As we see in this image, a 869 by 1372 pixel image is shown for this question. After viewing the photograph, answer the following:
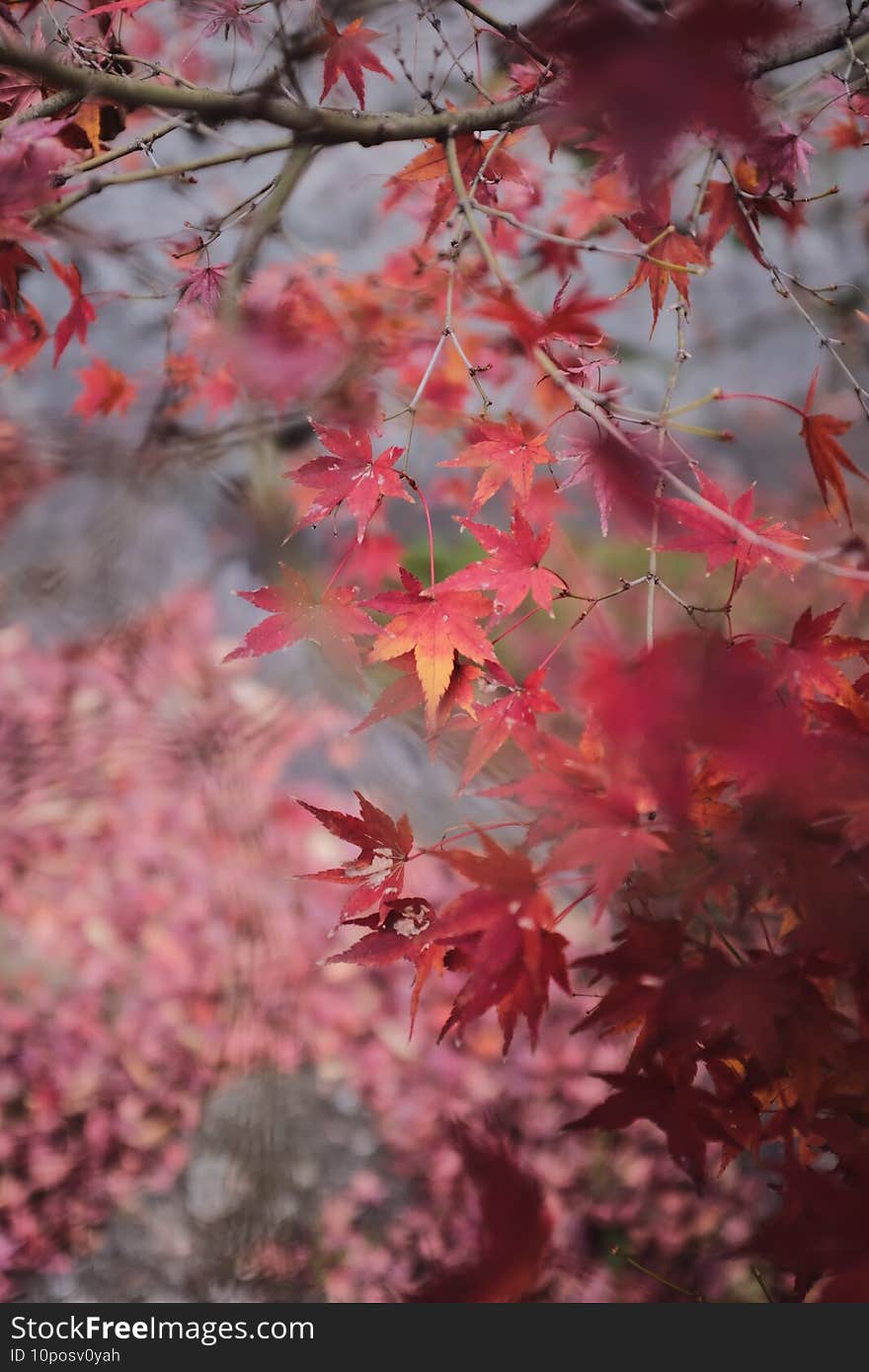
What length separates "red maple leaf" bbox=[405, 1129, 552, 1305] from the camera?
88 centimetres

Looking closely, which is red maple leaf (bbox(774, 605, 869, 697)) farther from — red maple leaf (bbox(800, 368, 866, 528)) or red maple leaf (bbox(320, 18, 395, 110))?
red maple leaf (bbox(320, 18, 395, 110))

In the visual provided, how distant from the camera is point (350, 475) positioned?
973 millimetres

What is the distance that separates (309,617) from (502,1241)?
0.69 m

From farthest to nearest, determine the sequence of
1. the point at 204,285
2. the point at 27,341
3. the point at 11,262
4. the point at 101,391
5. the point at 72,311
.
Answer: the point at 101,391 → the point at 27,341 → the point at 72,311 → the point at 204,285 → the point at 11,262

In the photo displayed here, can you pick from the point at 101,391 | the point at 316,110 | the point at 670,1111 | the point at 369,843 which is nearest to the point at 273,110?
the point at 316,110

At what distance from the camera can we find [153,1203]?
180cm

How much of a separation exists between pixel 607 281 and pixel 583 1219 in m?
3.20

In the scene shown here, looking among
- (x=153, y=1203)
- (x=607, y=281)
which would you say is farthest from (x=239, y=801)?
(x=607, y=281)

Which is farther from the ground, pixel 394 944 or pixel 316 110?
pixel 316 110

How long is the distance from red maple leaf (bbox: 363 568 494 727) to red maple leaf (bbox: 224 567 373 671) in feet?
0.14

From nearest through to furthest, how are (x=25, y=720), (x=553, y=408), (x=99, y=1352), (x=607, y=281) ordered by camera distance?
1. (x=99, y=1352)
2. (x=553, y=408)
3. (x=25, y=720)
4. (x=607, y=281)

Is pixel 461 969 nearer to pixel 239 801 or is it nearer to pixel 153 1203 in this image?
pixel 153 1203

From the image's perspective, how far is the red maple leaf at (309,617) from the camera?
96 cm

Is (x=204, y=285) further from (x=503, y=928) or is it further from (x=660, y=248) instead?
(x=503, y=928)
